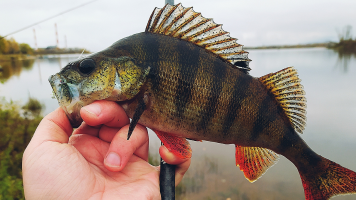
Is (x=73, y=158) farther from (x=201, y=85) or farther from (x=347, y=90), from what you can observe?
(x=347, y=90)

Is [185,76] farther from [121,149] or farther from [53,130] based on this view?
[53,130]

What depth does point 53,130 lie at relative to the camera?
1271 millimetres

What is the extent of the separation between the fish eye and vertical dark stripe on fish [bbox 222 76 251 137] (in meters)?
0.88

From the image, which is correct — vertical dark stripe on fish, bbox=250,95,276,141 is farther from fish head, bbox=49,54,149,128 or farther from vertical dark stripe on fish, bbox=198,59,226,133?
fish head, bbox=49,54,149,128

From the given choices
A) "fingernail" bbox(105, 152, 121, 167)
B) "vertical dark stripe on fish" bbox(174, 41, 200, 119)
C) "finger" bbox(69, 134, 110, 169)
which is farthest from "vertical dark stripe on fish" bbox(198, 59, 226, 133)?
"finger" bbox(69, 134, 110, 169)

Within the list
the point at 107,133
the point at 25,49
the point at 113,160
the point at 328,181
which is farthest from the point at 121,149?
the point at 25,49

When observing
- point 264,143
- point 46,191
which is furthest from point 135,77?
point 264,143

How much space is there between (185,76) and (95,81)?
0.55 m

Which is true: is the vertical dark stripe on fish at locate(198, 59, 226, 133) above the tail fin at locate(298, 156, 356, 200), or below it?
above

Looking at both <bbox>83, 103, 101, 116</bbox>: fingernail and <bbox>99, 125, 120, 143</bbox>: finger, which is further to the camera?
<bbox>99, 125, 120, 143</bbox>: finger

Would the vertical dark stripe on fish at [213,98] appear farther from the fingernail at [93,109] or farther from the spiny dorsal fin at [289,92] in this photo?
the fingernail at [93,109]

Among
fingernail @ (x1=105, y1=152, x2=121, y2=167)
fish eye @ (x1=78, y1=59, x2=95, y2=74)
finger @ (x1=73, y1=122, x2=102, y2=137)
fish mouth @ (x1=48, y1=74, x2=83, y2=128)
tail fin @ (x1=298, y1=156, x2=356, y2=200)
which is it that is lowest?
tail fin @ (x1=298, y1=156, x2=356, y2=200)

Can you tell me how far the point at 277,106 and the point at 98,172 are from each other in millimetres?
1341

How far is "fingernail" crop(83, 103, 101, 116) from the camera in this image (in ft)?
3.77
